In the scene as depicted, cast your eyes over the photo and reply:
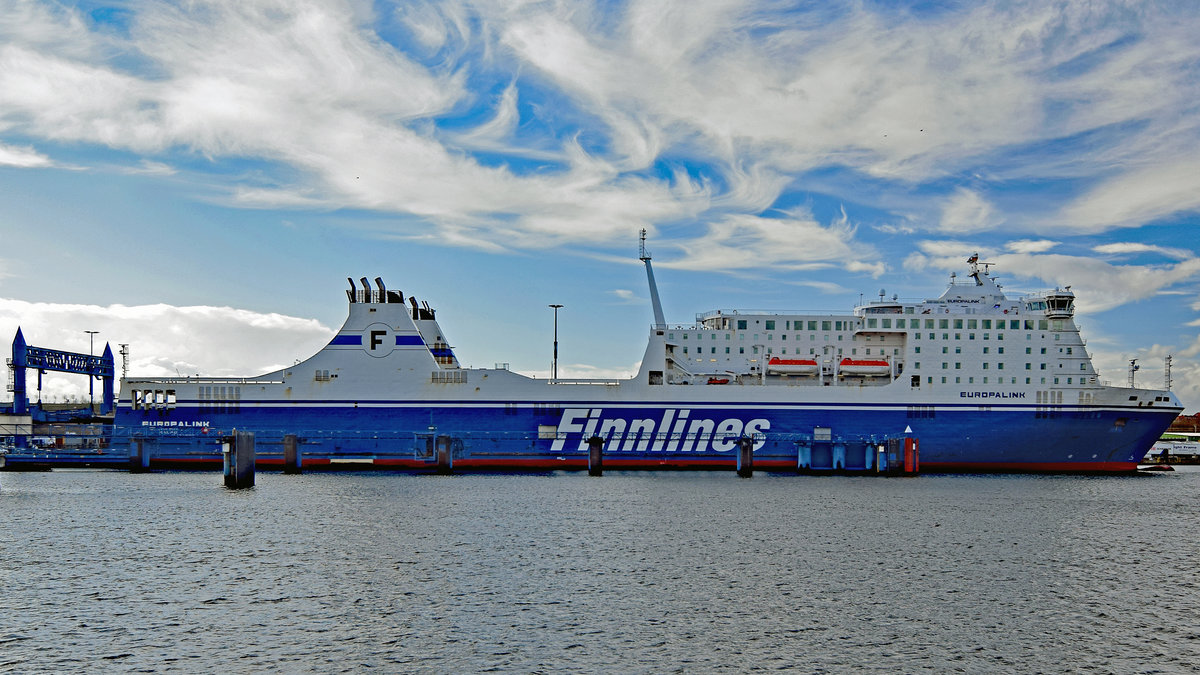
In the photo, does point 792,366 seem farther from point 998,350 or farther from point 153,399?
point 153,399

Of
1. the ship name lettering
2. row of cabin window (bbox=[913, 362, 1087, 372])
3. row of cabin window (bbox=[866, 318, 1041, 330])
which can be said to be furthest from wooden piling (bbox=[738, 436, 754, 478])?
row of cabin window (bbox=[866, 318, 1041, 330])

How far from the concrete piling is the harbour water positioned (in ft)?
15.3

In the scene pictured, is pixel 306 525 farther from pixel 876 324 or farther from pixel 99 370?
pixel 99 370

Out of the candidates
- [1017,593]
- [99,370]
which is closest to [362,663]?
[1017,593]

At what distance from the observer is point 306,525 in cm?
2656

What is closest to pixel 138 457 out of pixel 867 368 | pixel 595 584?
pixel 595 584

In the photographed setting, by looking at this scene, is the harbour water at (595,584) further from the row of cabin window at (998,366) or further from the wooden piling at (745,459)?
the row of cabin window at (998,366)

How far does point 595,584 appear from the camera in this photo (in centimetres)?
1914

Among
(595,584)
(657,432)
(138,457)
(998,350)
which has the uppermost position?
(998,350)

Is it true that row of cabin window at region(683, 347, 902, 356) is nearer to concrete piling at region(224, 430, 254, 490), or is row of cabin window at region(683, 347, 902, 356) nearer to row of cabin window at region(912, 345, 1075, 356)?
row of cabin window at region(912, 345, 1075, 356)

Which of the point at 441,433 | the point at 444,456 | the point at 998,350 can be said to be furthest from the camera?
the point at 441,433

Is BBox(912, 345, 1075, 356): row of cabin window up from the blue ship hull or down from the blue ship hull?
up

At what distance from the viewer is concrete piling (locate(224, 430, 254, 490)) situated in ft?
126

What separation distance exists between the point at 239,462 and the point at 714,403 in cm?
2049
